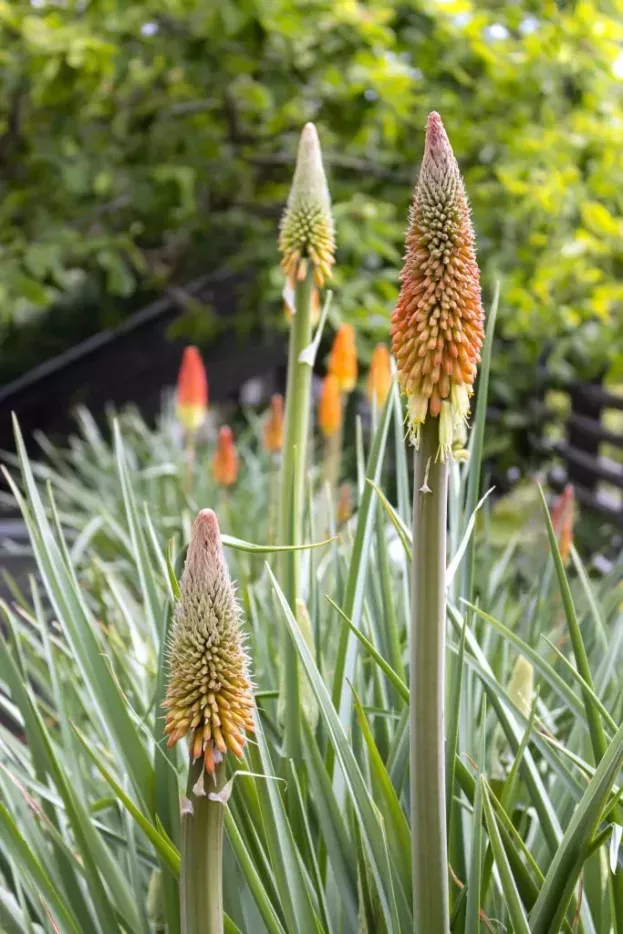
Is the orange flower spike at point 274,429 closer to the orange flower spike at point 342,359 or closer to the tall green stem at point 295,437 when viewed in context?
the orange flower spike at point 342,359

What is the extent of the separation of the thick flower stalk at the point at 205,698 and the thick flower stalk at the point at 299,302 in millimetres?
425

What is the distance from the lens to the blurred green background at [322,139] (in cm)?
305

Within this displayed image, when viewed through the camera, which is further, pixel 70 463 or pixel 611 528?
pixel 70 463

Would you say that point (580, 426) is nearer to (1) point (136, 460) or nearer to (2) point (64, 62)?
(1) point (136, 460)

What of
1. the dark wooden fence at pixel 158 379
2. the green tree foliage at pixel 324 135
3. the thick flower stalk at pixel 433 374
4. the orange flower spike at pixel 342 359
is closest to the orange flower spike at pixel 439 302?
the thick flower stalk at pixel 433 374

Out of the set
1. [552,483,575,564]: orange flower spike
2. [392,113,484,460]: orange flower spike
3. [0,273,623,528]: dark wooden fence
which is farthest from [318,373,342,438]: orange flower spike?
[0,273,623,528]: dark wooden fence

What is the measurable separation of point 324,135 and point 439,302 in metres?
3.26

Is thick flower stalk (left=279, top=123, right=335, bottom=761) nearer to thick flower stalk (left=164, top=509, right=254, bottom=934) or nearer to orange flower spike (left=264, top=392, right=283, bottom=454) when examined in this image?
thick flower stalk (left=164, top=509, right=254, bottom=934)

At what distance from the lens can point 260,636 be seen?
125cm

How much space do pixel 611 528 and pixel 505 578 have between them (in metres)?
2.25

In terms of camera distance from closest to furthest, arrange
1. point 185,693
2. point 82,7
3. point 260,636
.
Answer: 1. point 185,693
2. point 260,636
3. point 82,7

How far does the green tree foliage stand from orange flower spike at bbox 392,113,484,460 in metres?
2.41

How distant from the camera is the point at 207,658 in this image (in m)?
0.56

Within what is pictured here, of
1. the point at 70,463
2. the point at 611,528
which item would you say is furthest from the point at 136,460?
the point at 611,528
